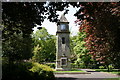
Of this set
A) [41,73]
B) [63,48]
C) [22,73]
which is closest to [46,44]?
[63,48]

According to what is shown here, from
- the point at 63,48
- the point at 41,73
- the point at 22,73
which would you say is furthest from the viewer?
the point at 63,48

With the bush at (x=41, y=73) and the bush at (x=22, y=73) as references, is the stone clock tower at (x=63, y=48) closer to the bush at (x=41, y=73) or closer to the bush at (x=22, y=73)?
the bush at (x=41, y=73)

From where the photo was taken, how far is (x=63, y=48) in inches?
1047

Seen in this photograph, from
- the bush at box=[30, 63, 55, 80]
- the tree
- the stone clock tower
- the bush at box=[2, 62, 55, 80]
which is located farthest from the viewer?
the tree

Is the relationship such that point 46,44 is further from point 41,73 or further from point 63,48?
point 41,73

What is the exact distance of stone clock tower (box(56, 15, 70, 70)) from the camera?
2595cm

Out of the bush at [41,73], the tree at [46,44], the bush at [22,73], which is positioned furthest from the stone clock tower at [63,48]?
the tree at [46,44]

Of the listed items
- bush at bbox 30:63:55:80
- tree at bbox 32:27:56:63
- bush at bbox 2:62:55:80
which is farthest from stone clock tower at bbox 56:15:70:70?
tree at bbox 32:27:56:63

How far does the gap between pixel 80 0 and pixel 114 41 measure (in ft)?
10.9

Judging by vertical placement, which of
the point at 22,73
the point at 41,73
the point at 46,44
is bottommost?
the point at 41,73

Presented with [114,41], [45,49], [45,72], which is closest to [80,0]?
[114,41]

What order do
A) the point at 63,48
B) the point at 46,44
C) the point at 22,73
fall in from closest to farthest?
the point at 22,73 < the point at 63,48 < the point at 46,44

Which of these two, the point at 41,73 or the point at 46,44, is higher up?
the point at 46,44

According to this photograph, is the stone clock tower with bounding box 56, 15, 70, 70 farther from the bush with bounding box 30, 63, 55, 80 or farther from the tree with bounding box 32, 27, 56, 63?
the tree with bounding box 32, 27, 56, 63
